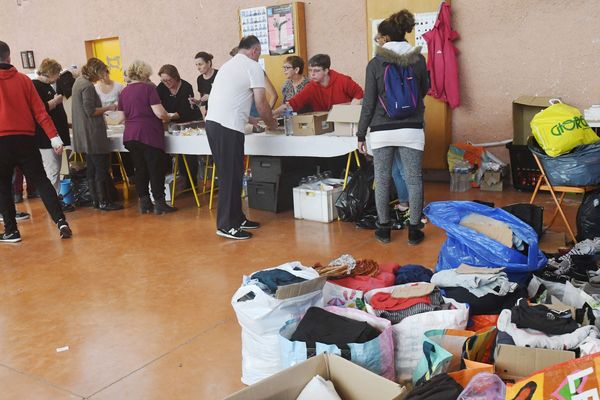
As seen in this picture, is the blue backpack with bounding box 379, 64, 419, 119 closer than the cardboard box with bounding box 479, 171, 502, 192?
Yes

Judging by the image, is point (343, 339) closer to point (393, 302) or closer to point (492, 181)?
point (393, 302)

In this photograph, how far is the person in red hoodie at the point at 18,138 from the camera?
4.59 meters

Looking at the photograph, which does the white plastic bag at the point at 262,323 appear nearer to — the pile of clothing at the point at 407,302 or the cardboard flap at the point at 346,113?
the pile of clothing at the point at 407,302

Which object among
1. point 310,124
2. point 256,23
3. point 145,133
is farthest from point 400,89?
point 256,23

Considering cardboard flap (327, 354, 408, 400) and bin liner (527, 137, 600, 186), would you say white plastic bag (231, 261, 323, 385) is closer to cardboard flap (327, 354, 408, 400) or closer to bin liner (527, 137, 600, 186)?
cardboard flap (327, 354, 408, 400)

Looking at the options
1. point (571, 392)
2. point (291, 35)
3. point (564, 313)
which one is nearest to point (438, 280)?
point (564, 313)

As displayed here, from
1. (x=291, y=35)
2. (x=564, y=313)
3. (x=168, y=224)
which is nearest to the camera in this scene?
(x=564, y=313)

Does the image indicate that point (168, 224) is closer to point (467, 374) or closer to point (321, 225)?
point (321, 225)

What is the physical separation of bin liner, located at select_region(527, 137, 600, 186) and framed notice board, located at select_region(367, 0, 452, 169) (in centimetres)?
219

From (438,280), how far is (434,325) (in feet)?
1.41

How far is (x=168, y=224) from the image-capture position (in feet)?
17.3

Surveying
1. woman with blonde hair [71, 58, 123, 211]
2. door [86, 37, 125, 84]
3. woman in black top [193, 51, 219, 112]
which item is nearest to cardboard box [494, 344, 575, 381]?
woman with blonde hair [71, 58, 123, 211]

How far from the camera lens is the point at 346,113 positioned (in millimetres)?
4699

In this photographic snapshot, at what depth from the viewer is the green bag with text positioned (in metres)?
3.69
